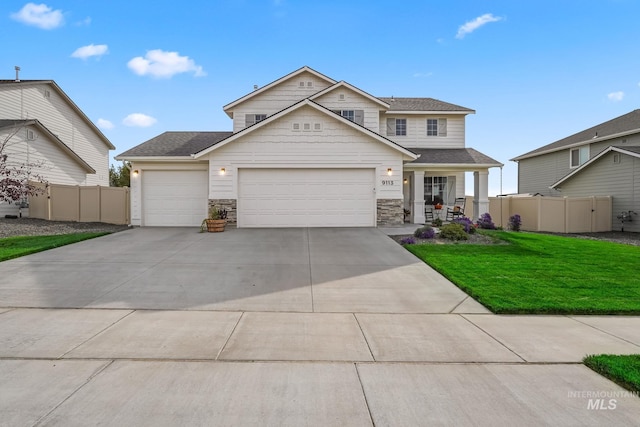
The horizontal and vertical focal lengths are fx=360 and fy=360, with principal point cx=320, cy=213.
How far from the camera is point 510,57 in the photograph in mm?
16953

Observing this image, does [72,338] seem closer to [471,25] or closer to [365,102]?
[365,102]

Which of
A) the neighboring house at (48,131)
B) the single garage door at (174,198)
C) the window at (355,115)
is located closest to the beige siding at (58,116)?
the neighboring house at (48,131)

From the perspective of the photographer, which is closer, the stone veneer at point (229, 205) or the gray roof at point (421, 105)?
the stone veneer at point (229, 205)

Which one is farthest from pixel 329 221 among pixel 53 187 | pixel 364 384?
pixel 53 187

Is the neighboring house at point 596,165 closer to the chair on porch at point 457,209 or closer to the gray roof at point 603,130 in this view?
the gray roof at point 603,130

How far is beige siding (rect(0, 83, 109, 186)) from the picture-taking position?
20.4m

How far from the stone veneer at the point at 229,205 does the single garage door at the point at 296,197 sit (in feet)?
0.66

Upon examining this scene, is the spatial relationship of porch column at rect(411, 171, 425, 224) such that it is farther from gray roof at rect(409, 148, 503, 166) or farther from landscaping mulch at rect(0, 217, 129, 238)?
landscaping mulch at rect(0, 217, 129, 238)

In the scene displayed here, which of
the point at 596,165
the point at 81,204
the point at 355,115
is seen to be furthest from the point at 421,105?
the point at 81,204

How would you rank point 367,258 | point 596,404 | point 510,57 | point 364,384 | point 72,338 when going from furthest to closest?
point 510,57 < point 367,258 < point 72,338 < point 364,384 < point 596,404

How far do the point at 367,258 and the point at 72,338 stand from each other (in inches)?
255

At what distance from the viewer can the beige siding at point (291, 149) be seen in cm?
1461

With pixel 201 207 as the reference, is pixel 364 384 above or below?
below

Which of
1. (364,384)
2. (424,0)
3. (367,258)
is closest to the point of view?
(364,384)
